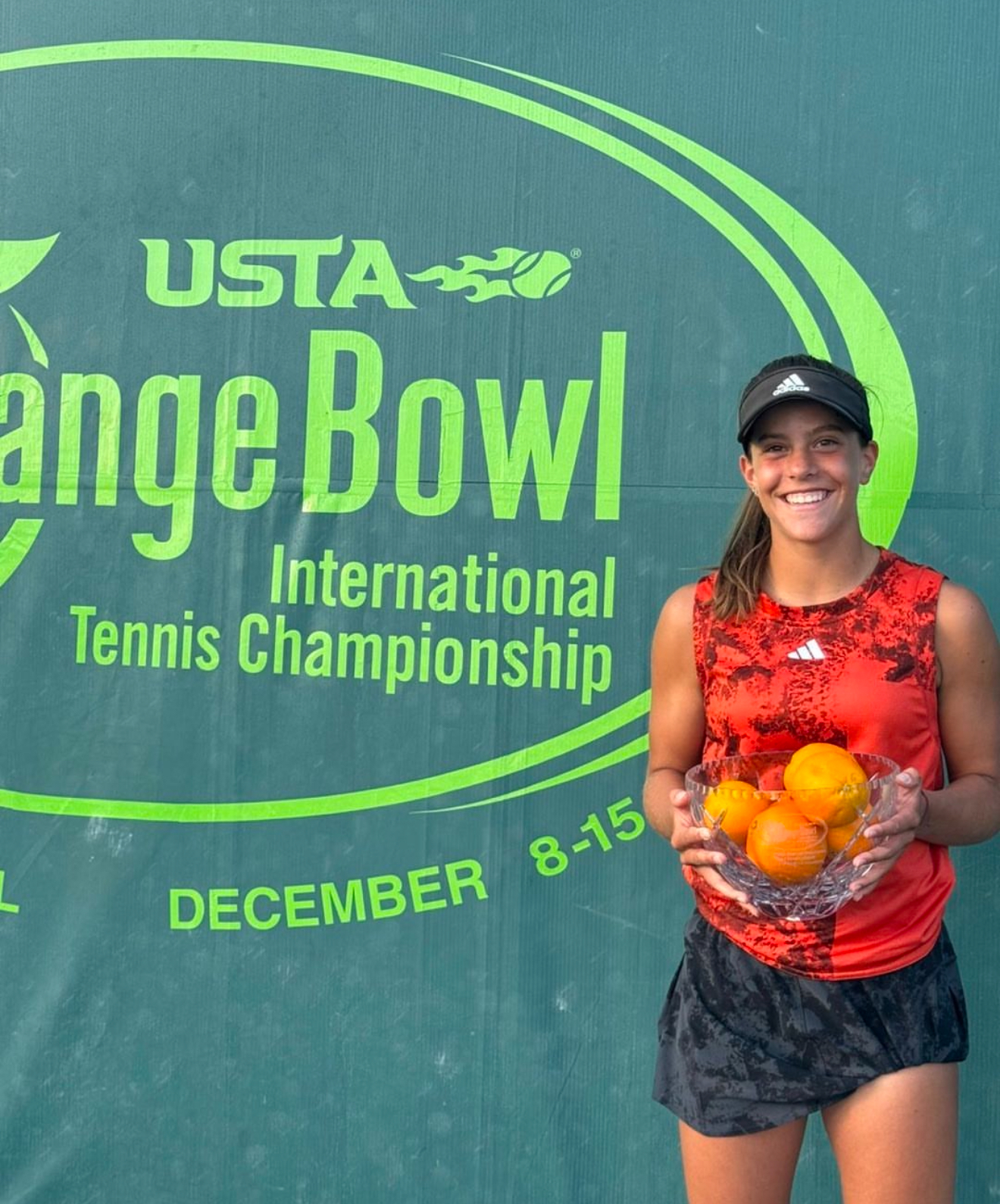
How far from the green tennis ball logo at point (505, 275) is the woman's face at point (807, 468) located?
84 centimetres

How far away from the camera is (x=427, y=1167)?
107 inches

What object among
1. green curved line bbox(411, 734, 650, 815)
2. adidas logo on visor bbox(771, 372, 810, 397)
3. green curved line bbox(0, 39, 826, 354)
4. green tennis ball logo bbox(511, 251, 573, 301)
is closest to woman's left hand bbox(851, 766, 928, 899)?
adidas logo on visor bbox(771, 372, 810, 397)

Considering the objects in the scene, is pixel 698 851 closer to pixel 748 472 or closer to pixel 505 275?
pixel 748 472

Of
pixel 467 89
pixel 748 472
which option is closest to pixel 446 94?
pixel 467 89

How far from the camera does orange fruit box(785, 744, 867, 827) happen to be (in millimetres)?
1736

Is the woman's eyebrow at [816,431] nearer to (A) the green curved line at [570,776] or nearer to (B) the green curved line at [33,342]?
(A) the green curved line at [570,776]

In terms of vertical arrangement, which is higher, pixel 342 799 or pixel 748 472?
pixel 748 472

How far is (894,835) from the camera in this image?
176 cm

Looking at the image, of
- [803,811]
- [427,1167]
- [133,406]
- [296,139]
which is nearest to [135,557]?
[133,406]

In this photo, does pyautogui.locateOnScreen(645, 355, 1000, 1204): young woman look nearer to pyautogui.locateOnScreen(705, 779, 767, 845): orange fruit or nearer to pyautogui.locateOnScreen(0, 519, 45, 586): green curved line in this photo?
pyautogui.locateOnScreen(705, 779, 767, 845): orange fruit

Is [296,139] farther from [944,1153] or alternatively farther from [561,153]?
[944,1153]

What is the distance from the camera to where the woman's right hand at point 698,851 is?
1822mm

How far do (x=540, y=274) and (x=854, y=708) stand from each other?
1177 millimetres

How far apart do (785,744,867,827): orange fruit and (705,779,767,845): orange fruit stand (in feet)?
0.16
